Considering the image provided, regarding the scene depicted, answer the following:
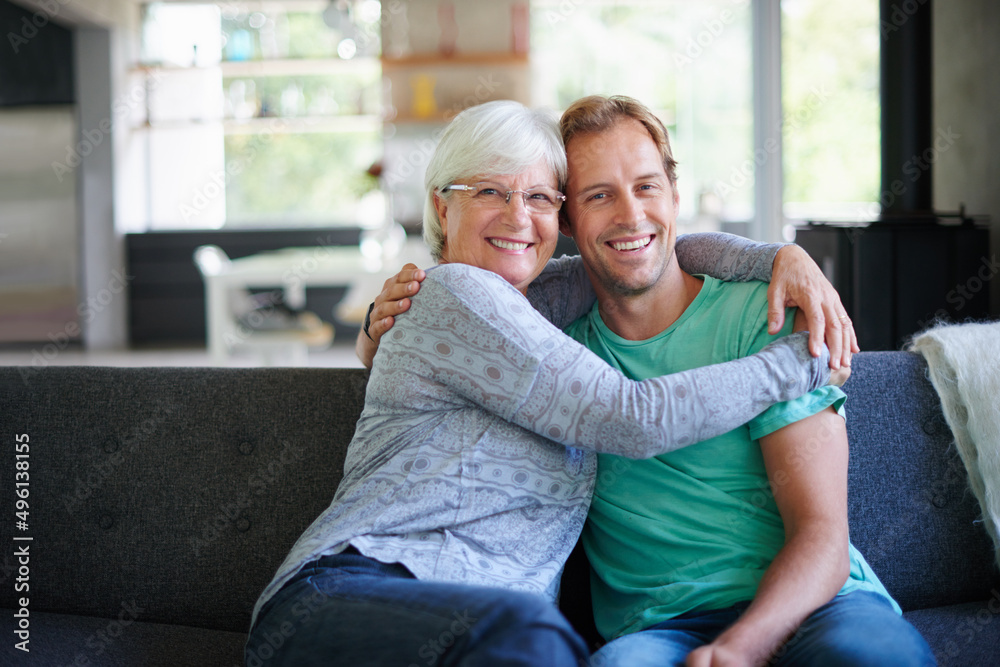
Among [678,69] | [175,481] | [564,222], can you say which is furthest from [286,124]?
[564,222]

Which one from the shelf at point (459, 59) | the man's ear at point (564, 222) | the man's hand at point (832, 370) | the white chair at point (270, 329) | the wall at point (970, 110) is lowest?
the white chair at point (270, 329)

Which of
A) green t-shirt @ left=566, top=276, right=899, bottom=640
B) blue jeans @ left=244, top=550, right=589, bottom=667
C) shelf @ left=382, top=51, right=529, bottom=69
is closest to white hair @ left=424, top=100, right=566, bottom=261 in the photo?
green t-shirt @ left=566, top=276, right=899, bottom=640

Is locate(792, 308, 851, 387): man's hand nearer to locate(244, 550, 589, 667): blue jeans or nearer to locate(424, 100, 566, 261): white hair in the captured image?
locate(424, 100, 566, 261): white hair

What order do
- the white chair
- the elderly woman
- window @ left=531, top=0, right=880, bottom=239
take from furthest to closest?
window @ left=531, top=0, right=880, bottom=239 < the white chair < the elderly woman

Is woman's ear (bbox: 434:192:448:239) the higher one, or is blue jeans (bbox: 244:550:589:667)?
woman's ear (bbox: 434:192:448:239)

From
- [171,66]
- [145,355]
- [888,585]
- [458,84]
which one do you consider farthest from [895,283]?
[171,66]

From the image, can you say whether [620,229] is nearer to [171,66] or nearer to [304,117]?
[304,117]

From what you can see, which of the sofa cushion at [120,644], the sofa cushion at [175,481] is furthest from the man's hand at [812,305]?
the sofa cushion at [120,644]

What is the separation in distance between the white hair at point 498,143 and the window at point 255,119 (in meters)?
6.20

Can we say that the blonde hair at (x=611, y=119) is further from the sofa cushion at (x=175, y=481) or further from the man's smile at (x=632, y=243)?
the sofa cushion at (x=175, y=481)

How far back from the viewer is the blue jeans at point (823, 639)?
1.06m

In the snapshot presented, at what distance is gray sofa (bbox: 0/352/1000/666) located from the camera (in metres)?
1.54

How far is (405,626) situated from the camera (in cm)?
100

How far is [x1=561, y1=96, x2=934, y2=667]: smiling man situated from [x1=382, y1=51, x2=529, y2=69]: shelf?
19.2 feet
